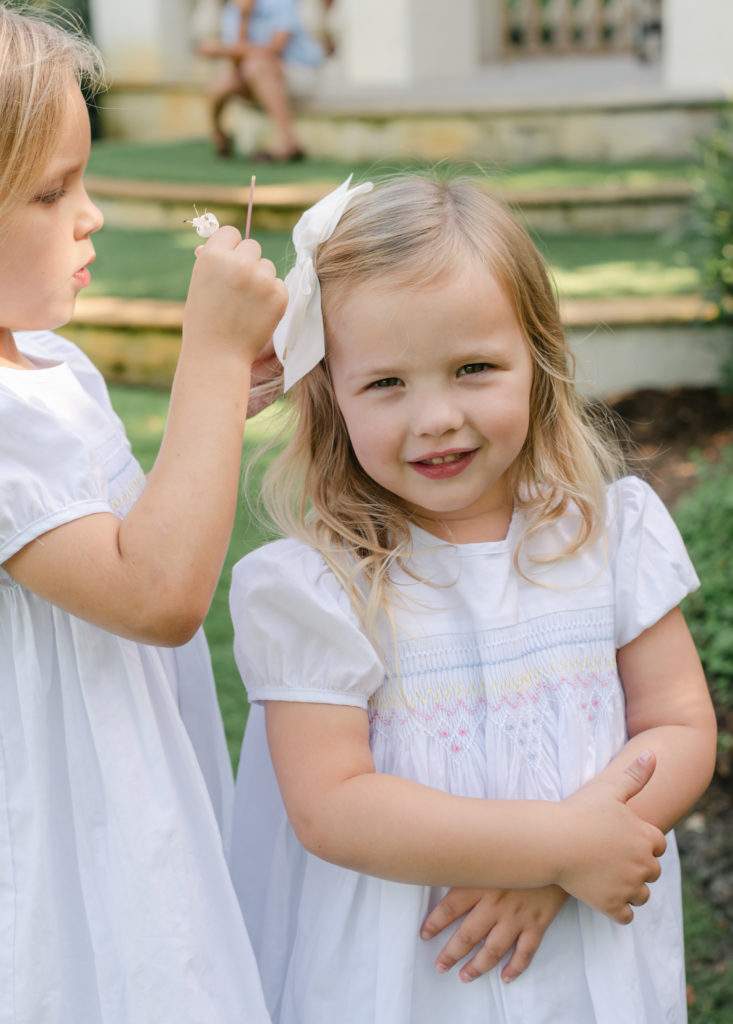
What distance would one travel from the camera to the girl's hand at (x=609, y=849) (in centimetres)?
141

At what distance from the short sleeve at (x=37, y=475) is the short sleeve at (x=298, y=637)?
0.24 metres

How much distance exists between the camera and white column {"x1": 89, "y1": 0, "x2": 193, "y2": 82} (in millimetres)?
9391

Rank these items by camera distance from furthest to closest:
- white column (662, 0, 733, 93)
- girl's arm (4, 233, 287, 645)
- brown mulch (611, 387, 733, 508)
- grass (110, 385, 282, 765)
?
white column (662, 0, 733, 93) < brown mulch (611, 387, 733, 508) < grass (110, 385, 282, 765) < girl's arm (4, 233, 287, 645)

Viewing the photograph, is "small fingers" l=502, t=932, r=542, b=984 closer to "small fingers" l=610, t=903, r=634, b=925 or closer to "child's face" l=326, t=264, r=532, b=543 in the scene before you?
"small fingers" l=610, t=903, r=634, b=925

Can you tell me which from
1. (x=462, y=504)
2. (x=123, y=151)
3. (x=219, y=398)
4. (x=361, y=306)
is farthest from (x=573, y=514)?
(x=123, y=151)

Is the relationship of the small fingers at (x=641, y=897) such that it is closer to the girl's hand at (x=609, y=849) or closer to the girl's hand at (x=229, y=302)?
the girl's hand at (x=609, y=849)

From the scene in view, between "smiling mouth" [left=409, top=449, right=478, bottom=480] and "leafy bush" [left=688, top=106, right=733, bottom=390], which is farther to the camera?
"leafy bush" [left=688, top=106, right=733, bottom=390]

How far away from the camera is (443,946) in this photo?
1502 millimetres

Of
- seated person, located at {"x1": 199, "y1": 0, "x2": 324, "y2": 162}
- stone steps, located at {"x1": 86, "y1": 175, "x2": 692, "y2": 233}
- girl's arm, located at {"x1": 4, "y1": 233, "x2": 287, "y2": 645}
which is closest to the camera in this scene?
girl's arm, located at {"x1": 4, "y1": 233, "x2": 287, "y2": 645}

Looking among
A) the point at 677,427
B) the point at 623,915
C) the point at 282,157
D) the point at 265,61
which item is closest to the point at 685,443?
the point at 677,427

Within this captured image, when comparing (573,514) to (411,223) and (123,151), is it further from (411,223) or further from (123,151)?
(123,151)

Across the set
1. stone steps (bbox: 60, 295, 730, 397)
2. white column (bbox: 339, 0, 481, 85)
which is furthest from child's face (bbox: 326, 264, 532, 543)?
white column (bbox: 339, 0, 481, 85)

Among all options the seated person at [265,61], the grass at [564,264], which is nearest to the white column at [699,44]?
the grass at [564,264]

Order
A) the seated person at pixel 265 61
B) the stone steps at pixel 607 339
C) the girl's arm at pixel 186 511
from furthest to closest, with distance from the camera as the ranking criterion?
the seated person at pixel 265 61 → the stone steps at pixel 607 339 → the girl's arm at pixel 186 511
